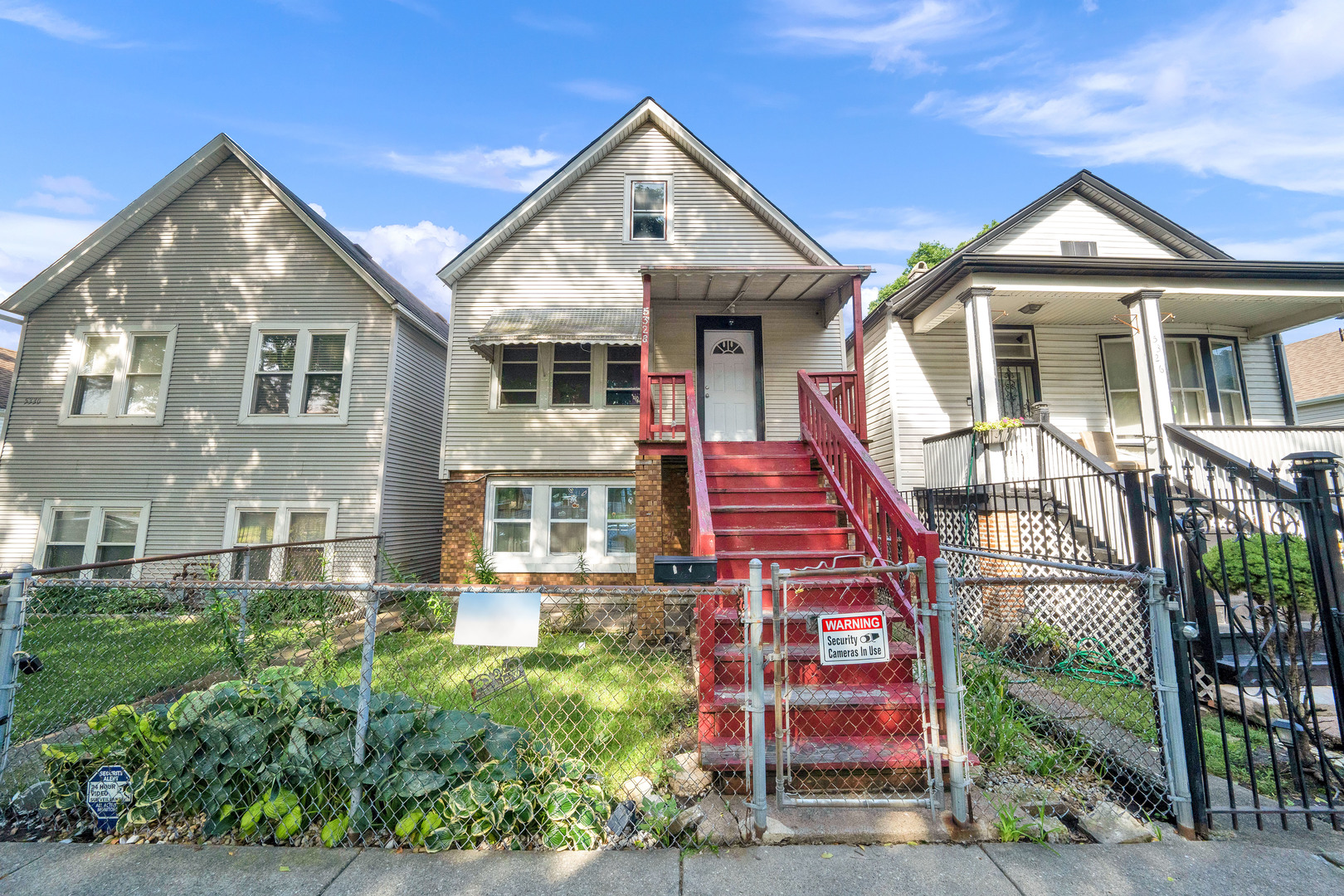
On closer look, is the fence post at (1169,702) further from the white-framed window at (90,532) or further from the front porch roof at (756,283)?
the white-framed window at (90,532)

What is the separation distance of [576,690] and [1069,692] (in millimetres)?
4441

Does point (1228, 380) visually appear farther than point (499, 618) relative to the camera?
Yes

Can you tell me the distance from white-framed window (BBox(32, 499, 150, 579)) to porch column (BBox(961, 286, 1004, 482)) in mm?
13748

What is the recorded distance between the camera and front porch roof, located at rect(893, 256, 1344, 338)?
832 cm

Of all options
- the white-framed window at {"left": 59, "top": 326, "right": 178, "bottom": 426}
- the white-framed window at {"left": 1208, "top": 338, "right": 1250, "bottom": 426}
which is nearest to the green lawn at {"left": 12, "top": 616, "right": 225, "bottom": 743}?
the white-framed window at {"left": 59, "top": 326, "right": 178, "bottom": 426}

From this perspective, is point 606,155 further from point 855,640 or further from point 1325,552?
point 1325,552

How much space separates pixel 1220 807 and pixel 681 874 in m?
3.03

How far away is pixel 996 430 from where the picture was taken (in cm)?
783

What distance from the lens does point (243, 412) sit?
32.2 feet

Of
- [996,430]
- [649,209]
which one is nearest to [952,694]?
[996,430]

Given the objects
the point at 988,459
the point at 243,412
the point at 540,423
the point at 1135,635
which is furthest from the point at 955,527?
the point at 243,412

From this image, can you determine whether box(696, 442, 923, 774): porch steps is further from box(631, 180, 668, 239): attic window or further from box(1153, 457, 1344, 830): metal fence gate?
box(631, 180, 668, 239): attic window

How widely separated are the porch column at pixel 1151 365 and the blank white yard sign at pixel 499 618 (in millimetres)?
9303

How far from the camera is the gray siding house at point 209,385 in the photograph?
31.5 ft
